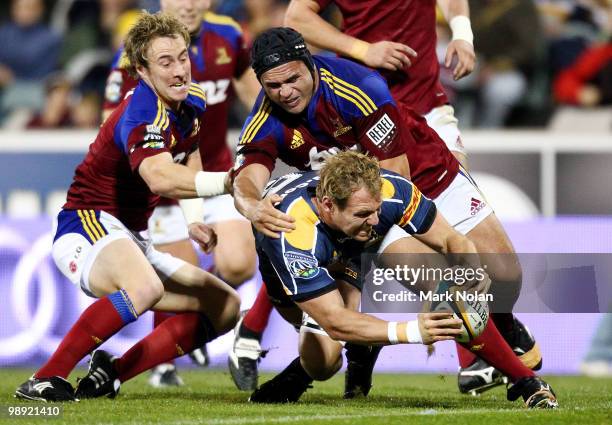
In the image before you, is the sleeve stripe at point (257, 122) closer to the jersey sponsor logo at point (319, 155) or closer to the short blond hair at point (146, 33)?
the jersey sponsor logo at point (319, 155)

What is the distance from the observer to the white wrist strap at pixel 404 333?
5.27 m

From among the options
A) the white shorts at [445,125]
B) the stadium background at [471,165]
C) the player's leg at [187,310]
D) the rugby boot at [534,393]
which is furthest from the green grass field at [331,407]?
the white shorts at [445,125]

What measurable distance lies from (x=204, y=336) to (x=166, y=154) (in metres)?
1.23

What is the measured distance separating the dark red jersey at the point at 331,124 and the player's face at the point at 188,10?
1875 millimetres

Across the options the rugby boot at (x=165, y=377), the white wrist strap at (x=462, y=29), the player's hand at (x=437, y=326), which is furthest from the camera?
the rugby boot at (x=165, y=377)

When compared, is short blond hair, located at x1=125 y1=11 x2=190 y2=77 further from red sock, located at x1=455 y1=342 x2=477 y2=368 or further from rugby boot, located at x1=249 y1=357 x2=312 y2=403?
red sock, located at x1=455 y1=342 x2=477 y2=368

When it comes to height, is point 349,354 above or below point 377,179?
below

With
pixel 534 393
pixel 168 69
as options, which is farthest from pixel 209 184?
pixel 534 393

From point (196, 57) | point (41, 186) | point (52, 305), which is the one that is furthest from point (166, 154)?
point (41, 186)

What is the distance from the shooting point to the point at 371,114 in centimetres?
621

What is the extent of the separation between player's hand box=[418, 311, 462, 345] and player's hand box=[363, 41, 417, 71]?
1990 millimetres

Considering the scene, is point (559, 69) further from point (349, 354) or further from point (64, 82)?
point (349, 354)

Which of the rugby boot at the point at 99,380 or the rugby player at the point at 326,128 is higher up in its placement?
the rugby player at the point at 326,128

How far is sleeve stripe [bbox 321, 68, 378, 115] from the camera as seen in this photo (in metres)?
6.22
